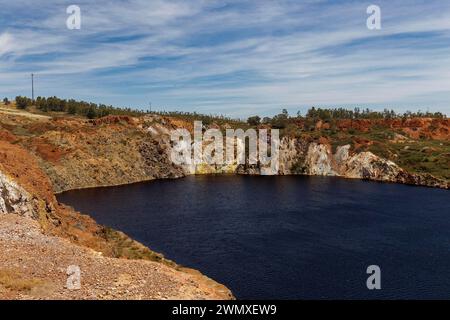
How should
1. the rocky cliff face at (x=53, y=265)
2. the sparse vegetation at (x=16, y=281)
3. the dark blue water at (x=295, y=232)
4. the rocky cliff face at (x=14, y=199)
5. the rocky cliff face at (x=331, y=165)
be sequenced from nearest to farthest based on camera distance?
the sparse vegetation at (x=16, y=281)
the rocky cliff face at (x=53, y=265)
the rocky cliff face at (x=14, y=199)
the dark blue water at (x=295, y=232)
the rocky cliff face at (x=331, y=165)

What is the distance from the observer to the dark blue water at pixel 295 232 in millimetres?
55406

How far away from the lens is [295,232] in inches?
3174

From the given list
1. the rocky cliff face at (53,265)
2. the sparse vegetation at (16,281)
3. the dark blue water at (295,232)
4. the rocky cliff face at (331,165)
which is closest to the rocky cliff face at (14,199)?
the rocky cliff face at (53,265)

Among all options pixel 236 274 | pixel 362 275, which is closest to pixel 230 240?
pixel 236 274

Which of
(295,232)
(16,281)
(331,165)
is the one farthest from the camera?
(331,165)

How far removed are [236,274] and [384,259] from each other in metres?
23.9

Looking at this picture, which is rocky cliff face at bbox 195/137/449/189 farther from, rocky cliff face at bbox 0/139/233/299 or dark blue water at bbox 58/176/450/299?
rocky cliff face at bbox 0/139/233/299

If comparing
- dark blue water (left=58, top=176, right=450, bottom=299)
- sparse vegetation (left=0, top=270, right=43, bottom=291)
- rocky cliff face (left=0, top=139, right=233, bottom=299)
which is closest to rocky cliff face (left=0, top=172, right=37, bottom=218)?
rocky cliff face (left=0, top=139, right=233, bottom=299)

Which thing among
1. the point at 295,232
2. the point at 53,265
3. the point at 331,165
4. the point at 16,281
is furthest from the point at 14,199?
the point at 331,165

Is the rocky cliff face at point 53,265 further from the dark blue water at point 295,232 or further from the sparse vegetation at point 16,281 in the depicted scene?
the dark blue water at point 295,232

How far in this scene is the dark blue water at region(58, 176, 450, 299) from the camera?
55.4 m

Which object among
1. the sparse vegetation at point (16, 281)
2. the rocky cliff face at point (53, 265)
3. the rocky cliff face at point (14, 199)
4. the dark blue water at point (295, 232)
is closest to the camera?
the sparse vegetation at point (16, 281)

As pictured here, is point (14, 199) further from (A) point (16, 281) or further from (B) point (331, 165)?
(B) point (331, 165)

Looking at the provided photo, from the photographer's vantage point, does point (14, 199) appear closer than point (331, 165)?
Yes
